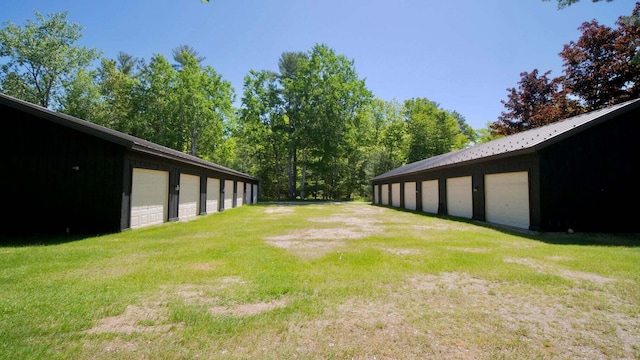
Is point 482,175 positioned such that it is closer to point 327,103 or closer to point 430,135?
point 327,103

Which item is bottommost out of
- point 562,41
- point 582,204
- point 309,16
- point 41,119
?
point 582,204

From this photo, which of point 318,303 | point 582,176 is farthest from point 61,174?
point 582,176

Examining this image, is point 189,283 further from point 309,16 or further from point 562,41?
point 562,41

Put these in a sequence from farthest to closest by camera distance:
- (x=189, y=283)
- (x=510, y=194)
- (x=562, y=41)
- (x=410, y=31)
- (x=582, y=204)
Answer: (x=562, y=41) → (x=410, y=31) → (x=510, y=194) → (x=582, y=204) → (x=189, y=283)

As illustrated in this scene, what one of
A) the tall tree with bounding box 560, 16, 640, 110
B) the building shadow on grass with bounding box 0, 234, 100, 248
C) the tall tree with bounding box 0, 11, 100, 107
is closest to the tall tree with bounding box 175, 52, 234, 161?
the tall tree with bounding box 0, 11, 100, 107

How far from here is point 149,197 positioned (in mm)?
10102

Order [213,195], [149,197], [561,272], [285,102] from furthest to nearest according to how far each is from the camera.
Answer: [285,102] < [213,195] < [149,197] < [561,272]

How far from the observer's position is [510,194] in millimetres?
10406

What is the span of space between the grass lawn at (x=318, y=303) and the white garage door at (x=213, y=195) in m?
9.25

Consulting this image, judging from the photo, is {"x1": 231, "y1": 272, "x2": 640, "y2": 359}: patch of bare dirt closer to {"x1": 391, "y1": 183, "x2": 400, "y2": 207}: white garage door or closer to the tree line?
{"x1": 391, "y1": 183, "x2": 400, "y2": 207}: white garage door

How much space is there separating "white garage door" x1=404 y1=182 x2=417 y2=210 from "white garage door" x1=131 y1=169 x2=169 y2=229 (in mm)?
14576

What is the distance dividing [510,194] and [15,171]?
51.6ft

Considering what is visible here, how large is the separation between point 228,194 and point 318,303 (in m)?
17.4

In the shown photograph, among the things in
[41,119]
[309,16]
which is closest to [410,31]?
[309,16]
